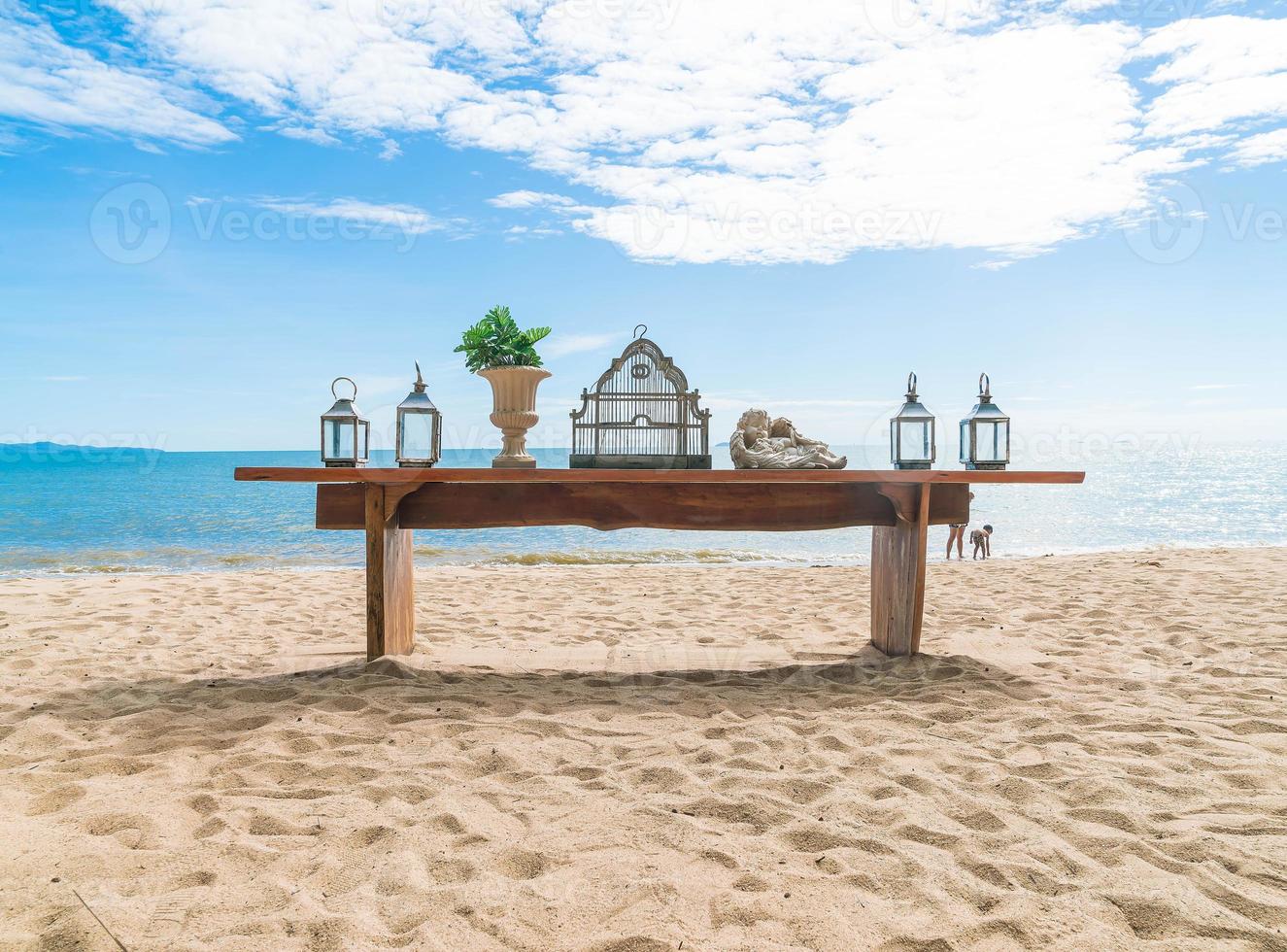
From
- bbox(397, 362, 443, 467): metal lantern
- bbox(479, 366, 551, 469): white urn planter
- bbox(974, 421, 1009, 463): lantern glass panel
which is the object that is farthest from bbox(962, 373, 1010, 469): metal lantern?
bbox(397, 362, 443, 467): metal lantern

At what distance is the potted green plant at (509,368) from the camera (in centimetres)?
417

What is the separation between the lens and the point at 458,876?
2008 millimetres

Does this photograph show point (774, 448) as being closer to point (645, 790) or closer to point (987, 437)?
point (987, 437)

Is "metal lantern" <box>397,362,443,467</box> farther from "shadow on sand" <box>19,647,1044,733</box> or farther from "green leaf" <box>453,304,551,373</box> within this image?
"shadow on sand" <box>19,647,1044,733</box>

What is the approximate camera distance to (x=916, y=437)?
13.7ft

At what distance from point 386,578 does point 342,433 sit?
2.83 feet

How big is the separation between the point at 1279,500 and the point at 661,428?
114 feet

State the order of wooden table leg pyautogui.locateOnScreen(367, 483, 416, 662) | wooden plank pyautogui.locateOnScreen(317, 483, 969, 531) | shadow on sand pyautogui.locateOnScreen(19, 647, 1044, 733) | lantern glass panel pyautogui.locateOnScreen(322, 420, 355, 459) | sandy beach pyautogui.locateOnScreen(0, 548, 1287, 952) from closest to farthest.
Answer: sandy beach pyautogui.locateOnScreen(0, 548, 1287, 952) → shadow on sand pyautogui.locateOnScreen(19, 647, 1044, 733) → lantern glass panel pyautogui.locateOnScreen(322, 420, 355, 459) → wooden table leg pyautogui.locateOnScreen(367, 483, 416, 662) → wooden plank pyautogui.locateOnScreen(317, 483, 969, 531)

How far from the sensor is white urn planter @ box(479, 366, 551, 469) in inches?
163

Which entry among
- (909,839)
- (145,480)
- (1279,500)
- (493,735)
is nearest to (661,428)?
(493,735)

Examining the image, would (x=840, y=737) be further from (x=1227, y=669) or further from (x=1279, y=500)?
(x=1279, y=500)

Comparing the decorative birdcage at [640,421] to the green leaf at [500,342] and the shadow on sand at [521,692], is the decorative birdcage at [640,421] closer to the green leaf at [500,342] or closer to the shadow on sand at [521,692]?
the green leaf at [500,342]

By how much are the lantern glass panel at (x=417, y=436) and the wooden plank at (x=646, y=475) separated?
0.50 feet

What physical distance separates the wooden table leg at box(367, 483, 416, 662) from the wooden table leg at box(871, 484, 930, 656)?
2.81m
